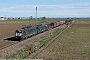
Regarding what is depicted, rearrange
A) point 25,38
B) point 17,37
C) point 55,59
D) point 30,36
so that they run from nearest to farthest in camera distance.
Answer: point 55,59
point 17,37
point 25,38
point 30,36

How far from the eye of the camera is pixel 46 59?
80.7ft

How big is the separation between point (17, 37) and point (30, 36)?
804 centimetres

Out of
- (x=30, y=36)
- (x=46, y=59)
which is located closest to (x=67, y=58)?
(x=46, y=59)

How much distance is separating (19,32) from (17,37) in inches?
40.1

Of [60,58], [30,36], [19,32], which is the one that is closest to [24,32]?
[19,32]

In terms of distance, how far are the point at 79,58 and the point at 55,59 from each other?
8.89ft

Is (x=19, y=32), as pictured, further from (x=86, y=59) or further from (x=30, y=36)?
(x=86, y=59)

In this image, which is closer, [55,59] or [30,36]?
[55,59]

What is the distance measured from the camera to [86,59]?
2489cm

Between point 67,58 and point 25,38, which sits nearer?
point 67,58

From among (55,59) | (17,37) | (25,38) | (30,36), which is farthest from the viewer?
(30,36)

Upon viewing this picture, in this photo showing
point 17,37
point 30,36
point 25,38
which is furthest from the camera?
point 30,36

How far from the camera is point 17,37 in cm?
4734

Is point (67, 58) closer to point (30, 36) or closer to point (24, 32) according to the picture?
point (24, 32)
